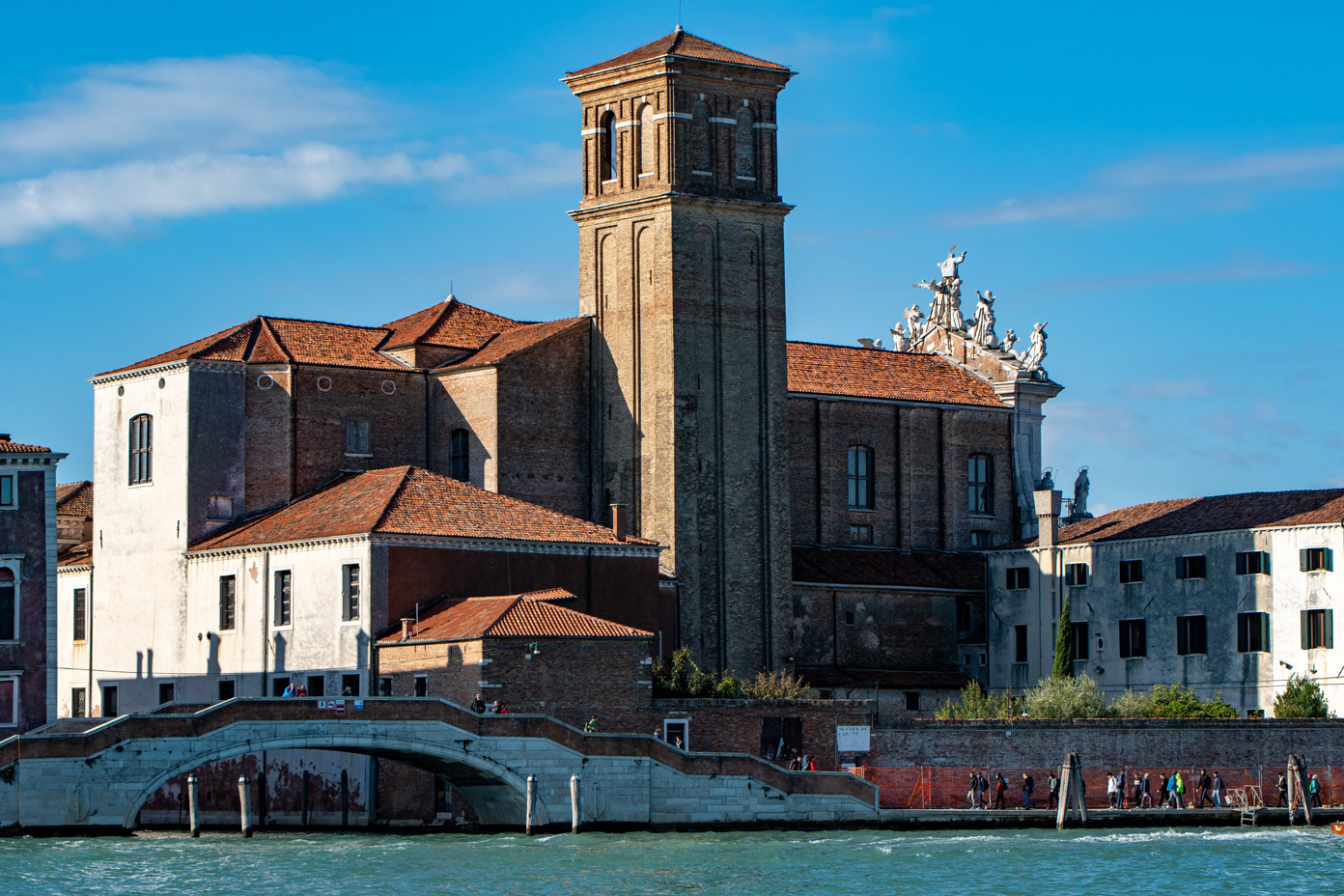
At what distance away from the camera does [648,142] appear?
205 feet

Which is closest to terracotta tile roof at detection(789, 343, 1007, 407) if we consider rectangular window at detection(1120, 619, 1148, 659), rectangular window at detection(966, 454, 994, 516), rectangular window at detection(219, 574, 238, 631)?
rectangular window at detection(966, 454, 994, 516)

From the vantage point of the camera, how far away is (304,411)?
195ft

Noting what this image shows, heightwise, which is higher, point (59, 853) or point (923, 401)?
point (923, 401)

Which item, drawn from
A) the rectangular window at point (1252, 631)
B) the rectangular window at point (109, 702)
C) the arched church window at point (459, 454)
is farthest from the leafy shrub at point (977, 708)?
the rectangular window at point (109, 702)

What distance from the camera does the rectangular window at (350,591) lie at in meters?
53.2

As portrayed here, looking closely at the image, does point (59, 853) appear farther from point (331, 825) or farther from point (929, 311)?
point (929, 311)

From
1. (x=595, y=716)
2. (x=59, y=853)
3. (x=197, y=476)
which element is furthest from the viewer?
(x=197, y=476)

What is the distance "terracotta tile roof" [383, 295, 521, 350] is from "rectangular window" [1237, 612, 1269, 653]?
20398mm

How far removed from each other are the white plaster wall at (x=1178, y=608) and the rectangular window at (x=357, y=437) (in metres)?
17.6

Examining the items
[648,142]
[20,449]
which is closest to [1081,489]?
[648,142]

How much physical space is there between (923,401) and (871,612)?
7356 mm

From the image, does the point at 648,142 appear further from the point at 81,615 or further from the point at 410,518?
the point at 81,615

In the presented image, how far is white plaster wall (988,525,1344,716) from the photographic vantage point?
58781 mm

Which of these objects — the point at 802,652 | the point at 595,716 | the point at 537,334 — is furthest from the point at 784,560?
the point at 595,716
